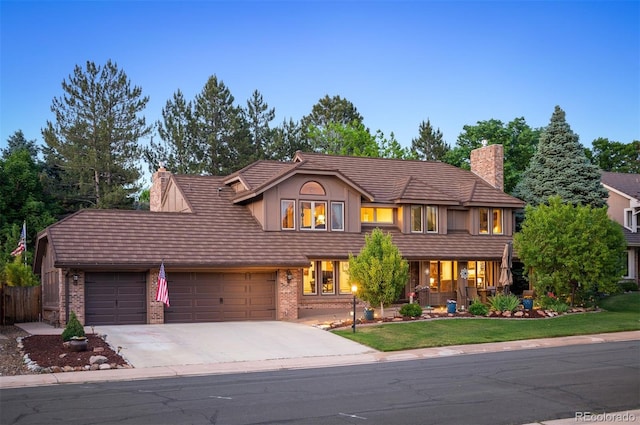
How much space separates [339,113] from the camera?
272 ft

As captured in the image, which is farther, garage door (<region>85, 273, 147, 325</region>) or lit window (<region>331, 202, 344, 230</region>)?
lit window (<region>331, 202, 344, 230</region>)

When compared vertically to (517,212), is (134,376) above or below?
below

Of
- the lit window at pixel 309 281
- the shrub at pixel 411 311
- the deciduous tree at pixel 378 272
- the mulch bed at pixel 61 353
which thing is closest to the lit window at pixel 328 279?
the lit window at pixel 309 281

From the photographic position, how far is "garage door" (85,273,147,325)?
27.9 m

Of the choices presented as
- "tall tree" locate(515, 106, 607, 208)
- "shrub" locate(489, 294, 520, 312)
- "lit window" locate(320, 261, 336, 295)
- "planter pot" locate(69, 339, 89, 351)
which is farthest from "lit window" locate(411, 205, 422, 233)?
"planter pot" locate(69, 339, 89, 351)

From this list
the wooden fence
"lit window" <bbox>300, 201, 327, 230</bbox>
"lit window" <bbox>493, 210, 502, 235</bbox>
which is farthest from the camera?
"lit window" <bbox>493, 210, 502, 235</bbox>

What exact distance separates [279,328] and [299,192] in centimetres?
870

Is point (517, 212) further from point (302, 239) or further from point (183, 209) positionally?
point (183, 209)

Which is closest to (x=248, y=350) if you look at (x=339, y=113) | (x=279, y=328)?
(x=279, y=328)

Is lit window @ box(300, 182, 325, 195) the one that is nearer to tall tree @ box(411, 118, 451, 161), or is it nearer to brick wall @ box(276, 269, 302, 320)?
brick wall @ box(276, 269, 302, 320)

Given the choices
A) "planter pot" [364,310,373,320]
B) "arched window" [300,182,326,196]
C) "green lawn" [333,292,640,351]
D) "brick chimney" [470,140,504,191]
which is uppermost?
"brick chimney" [470,140,504,191]

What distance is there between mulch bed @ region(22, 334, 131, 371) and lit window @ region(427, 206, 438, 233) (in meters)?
19.4

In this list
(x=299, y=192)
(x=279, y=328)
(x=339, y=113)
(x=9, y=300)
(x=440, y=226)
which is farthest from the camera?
(x=339, y=113)

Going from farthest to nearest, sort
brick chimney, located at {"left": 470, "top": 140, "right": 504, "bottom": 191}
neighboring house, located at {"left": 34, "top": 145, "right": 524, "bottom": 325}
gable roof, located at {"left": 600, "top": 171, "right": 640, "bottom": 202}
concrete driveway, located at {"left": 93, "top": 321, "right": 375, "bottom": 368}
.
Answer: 1. gable roof, located at {"left": 600, "top": 171, "right": 640, "bottom": 202}
2. brick chimney, located at {"left": 470, "top": 140, "right": 504, "bottom": 191}
3. neighboring house, located at {"left": 34, "top": 145, "right": 524, "bottom": 325}
4. concrete driveway, located at {"left": 93, "top": 321, "right": 375, "bottom": 368}
